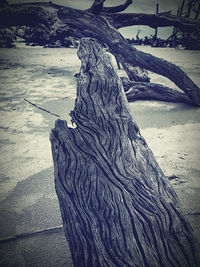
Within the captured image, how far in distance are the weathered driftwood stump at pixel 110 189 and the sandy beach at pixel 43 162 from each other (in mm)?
661

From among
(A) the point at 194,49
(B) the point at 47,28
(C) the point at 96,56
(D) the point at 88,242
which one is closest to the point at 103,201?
(D) the point at 88,242

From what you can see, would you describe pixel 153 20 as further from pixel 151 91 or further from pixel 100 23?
pixel 151 91

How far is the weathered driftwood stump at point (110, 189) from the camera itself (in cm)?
123

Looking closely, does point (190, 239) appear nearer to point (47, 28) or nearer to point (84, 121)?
point (84, 121)

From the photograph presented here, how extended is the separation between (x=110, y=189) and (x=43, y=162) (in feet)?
6.55

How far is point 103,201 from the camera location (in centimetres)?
136

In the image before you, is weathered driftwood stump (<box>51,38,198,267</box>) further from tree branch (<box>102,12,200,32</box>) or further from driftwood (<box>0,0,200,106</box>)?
tree branch (<box>102,12,200,32</box>)

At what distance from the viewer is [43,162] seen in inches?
121

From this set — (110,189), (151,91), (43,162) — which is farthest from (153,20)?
(110,189)

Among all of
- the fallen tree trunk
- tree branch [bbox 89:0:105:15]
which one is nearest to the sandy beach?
the fallen tree trunk

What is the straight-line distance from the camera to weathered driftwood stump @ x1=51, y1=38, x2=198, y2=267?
1234mm

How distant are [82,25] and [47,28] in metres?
0.82

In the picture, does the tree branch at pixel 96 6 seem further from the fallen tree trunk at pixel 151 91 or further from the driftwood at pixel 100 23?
the fallen tree trunk at pixel 151 91

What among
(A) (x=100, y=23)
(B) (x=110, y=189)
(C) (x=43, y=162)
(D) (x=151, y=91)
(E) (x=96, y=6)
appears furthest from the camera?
(D) (x=151, y=91)
